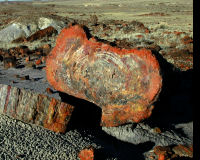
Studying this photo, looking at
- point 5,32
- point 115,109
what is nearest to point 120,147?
point 115,109

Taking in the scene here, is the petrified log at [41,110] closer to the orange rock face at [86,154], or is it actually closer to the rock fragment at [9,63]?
the orange rock face at [86,154]

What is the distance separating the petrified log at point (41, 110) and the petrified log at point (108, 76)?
687 millimetres

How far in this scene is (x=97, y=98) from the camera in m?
4.47

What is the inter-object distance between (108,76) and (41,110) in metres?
1.16

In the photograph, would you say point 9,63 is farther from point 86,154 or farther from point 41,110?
point 86,154

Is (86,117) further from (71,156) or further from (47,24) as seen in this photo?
(47,24)

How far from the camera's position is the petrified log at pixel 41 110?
12.9 feet

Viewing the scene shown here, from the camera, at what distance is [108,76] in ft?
13.9

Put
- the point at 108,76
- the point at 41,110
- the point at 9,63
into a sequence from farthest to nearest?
the point at 9,63
the point at 108,76
the point at 41,110

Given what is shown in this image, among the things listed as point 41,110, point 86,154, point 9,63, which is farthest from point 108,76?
point 9,63

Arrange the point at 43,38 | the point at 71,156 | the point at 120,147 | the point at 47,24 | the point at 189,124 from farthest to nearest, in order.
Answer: the point at 47,24
the point at 43,38
the point at 189,124
the point at 120,147
the point at 71,156

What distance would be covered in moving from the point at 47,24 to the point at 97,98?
9951mm

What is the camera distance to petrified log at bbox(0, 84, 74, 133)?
155 inches

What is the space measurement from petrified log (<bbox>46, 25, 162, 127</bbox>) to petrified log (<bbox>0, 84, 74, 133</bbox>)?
2.25 feet
